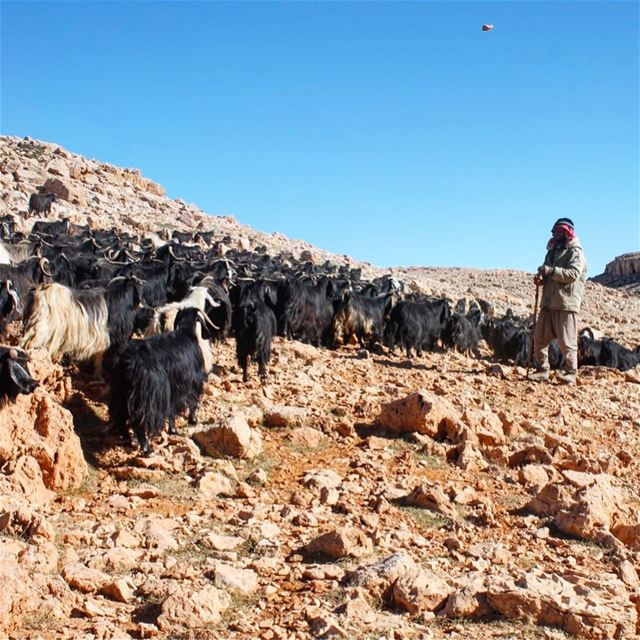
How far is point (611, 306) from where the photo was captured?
1216 inches

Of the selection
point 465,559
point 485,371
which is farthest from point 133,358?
point 485,371

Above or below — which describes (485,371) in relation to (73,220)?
below

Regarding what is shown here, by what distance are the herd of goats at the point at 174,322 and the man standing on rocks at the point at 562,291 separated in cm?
242

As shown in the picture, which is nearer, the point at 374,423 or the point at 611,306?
the point at 374,423

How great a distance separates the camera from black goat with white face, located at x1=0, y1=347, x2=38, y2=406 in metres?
4.82

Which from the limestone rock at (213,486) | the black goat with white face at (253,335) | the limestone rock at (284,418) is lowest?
the limestone rock at (213,486)

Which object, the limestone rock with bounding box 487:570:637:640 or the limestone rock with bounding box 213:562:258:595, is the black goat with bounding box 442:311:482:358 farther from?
the limestone rock with bounding box 213:562:258:595

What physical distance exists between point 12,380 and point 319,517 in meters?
2.08

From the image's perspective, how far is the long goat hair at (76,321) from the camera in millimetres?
6793

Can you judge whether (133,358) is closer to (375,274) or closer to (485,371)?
(485,371)

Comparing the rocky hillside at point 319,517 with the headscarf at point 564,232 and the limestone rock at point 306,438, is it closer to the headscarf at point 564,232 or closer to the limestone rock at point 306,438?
the limestone rock at point 306,438

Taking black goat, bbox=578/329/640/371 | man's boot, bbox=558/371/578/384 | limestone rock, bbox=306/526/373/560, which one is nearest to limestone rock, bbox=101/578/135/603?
limestone rock, bbox=306/526/373/560

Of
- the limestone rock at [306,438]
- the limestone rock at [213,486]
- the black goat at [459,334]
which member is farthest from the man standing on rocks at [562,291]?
the limestone rock at [213,486]

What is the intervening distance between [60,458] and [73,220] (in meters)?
22.1
